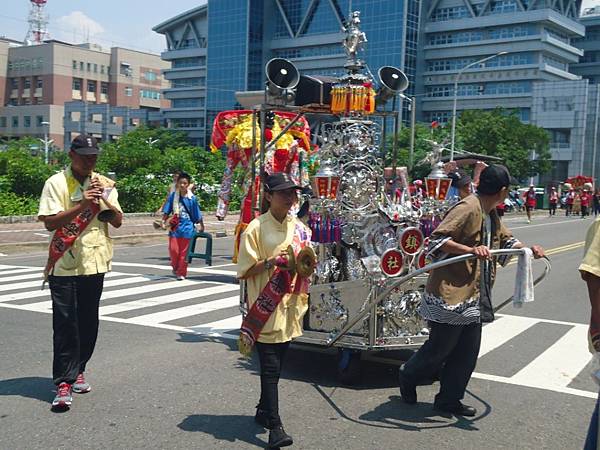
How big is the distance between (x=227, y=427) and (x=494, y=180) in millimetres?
2595

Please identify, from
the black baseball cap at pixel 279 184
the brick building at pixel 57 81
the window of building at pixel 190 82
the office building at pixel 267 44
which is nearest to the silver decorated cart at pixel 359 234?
the black baseball cap at pixel 279 184

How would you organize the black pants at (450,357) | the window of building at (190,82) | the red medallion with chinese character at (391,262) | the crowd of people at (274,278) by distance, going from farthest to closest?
1. the window of building at (190,82)
2. the red medallion with chinese character at (391,262)
3. the black pants at (450,357)
4. the crowd of people at (274,278)

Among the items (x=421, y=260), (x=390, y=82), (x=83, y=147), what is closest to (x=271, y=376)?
(x=421, y=260)

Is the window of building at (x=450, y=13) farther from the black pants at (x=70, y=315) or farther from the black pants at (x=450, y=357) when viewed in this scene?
the black pants at (x=70, y=315)

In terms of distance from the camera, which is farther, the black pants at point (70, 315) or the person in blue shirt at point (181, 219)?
the person in blue shirt at point (181, 219)

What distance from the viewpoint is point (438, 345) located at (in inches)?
208

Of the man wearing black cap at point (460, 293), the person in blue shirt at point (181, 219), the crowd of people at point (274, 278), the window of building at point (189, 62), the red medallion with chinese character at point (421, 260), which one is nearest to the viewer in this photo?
the crowd of people at point (274, 278)

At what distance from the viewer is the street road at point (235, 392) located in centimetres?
489

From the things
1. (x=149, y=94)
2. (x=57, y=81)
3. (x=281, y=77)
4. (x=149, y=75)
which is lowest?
(x=281, y=77)

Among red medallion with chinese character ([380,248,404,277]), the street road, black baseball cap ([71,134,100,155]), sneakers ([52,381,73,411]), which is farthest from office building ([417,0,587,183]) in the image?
sneakers ([52,381,73,411])

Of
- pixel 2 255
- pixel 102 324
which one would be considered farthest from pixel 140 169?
pixel 102 324

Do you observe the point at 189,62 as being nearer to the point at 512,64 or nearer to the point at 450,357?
the point at 512,64

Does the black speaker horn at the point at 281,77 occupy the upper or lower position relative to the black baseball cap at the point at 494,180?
upper

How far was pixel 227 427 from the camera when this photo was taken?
16.5ft
